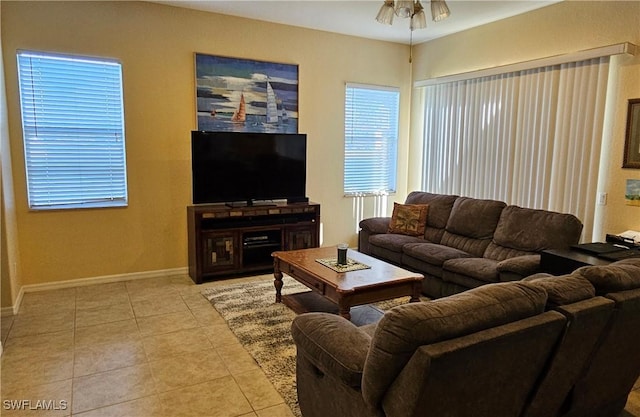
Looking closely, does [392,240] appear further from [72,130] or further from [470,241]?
[72,130]

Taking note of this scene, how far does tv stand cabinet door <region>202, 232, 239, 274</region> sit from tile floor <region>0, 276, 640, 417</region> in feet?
1.79

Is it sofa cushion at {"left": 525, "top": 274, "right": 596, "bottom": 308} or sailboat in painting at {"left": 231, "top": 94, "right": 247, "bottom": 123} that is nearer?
sofa cushion at {"left": 525, "top": 274, "right": 596, "bottom": 308}

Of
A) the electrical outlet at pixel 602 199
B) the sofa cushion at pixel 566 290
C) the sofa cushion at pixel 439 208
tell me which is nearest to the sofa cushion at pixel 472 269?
the sofa cushion at pixel 439 208

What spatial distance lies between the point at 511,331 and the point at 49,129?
14.4 ft

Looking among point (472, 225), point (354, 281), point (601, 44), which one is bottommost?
point (354, 281)

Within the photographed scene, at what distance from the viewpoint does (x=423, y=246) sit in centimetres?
441

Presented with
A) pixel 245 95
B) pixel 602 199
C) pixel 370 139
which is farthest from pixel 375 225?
pixel 602 199

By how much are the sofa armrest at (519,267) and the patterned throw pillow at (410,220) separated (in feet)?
4.73

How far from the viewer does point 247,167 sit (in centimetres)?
478

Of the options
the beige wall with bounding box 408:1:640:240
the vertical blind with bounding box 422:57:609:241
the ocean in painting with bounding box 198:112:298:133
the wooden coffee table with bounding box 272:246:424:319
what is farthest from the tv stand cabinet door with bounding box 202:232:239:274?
the beige wall with bounding box 408:1:640:240

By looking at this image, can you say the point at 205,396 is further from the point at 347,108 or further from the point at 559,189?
the point at 347,108

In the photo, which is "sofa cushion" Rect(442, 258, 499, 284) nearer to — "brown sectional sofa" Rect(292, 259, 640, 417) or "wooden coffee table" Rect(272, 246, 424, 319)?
"wooden coffee table" Rect(272, 246, 424, 319)

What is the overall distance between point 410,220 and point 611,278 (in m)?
3.05

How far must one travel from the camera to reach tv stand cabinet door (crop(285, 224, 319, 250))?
5039 millimetres
